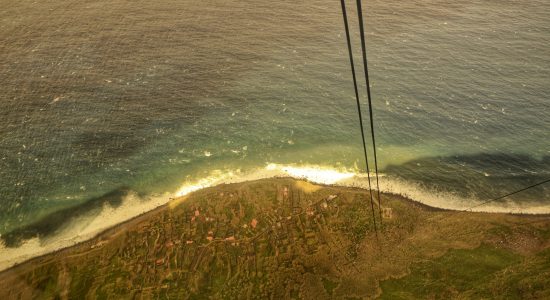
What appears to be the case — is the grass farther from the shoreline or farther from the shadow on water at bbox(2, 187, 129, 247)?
the shadow on water at bbox(2, 187, 129, 247)

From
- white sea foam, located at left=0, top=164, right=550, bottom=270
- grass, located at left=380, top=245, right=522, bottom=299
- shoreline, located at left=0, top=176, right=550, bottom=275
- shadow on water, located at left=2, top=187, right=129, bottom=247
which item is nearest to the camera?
grass, located at left=380, top=245, right=522, bottom=299

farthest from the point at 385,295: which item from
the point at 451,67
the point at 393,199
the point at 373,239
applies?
the point at 451,67

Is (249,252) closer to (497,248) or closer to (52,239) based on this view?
(52,239)

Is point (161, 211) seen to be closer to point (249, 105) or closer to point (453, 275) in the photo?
point (249, 105)

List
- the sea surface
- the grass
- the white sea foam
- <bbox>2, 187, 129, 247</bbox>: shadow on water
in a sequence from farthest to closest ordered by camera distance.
Answer: the sea surface < <bbox>2, 187, 129, 247</bbox>: shadow on water < the white sea foam < the grass

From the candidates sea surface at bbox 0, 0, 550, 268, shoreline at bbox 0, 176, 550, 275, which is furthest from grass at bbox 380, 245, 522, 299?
sea surface at bbox 0, 0, 550, 268

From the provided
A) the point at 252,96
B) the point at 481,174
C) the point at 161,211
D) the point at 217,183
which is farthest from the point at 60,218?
the point at 481,174
